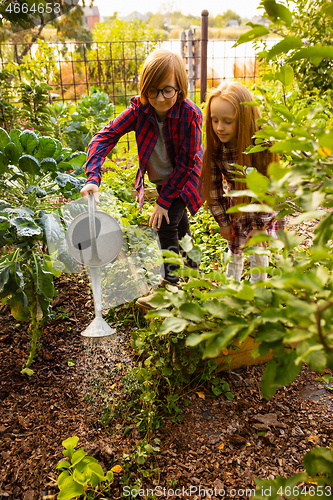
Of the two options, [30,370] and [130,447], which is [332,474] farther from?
[30,370]

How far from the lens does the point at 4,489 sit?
132cm

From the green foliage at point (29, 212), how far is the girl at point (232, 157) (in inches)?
25.5

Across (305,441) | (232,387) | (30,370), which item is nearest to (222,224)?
(232,387)

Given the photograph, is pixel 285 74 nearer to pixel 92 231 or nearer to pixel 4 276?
pixel 92 231

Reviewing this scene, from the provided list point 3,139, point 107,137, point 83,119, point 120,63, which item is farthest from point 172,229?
point 120,63

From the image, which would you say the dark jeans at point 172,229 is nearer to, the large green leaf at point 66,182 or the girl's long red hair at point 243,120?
the girl's long red hair at point 243,120

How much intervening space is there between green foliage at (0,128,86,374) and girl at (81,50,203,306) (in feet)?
0.57

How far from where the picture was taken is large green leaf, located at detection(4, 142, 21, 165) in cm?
152

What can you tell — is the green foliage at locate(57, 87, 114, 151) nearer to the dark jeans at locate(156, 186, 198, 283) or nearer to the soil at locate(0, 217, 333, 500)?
the dark jeans at locate(156, 186, 198, 283)

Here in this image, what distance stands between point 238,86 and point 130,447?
158cm

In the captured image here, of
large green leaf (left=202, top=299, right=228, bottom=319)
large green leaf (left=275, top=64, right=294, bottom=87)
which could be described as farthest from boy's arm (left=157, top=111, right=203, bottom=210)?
large green leaf (left=202, top=299, right=228, bottom=319)

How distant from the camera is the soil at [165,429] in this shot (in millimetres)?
1330

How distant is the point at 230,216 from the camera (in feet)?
6.56

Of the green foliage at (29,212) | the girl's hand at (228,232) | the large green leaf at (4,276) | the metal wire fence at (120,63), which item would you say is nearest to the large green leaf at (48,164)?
the green foliage at (29,212)
